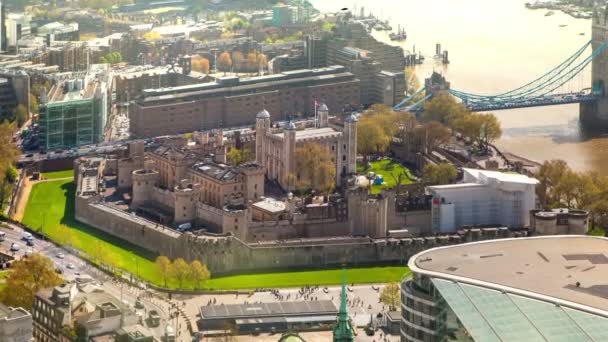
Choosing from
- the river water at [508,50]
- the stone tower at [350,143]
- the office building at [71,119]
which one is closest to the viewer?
the stone tower at [350,143]

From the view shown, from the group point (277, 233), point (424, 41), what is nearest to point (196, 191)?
point (277, 233)

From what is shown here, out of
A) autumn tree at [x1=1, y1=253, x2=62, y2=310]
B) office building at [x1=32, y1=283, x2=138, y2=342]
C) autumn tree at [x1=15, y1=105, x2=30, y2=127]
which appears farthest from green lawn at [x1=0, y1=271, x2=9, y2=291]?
autumn tree at [x1=15, y1=105, x2=30, y2=127]

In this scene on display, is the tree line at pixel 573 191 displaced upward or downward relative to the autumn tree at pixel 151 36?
downward

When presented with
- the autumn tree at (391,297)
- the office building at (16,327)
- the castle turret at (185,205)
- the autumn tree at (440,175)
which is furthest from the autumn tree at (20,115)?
the office building at (16,327)

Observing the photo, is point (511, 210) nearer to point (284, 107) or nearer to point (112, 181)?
point (112, 181)

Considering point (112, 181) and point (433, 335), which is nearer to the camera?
point (433, 335)

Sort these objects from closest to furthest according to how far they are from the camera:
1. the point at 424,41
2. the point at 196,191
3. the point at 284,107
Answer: the point at 196,191
the point at 284,107
the point at 424,41

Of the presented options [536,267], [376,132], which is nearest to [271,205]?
[376,132]

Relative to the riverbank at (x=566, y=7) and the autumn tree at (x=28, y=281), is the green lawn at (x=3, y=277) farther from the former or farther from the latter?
the riverbank at (x=566, y=7)

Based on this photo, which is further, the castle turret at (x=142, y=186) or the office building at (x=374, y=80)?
the office building at (x=374, y=80)
